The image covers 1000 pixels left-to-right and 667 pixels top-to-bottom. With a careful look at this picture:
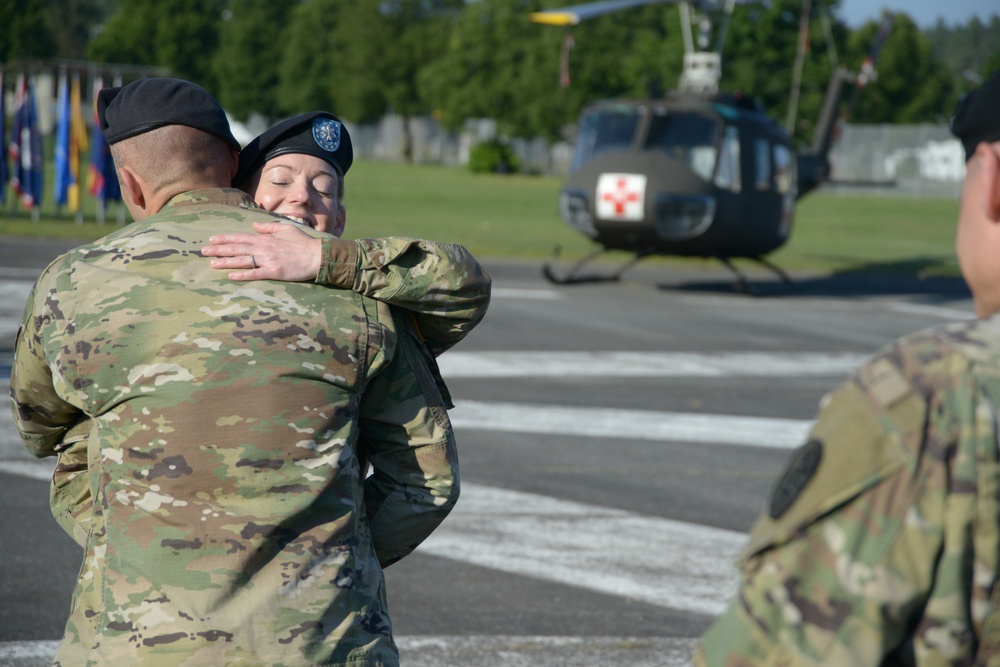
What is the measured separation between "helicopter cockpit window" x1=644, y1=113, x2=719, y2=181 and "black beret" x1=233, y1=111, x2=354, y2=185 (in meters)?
14.2

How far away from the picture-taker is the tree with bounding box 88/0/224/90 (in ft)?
310

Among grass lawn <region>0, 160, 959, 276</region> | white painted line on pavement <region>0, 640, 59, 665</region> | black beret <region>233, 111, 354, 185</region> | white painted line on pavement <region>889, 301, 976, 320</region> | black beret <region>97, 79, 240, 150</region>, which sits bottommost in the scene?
grass lawn <region>0, 160, 959, 276</region>

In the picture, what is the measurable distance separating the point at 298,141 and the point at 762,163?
50.1 feet

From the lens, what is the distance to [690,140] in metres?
16.6

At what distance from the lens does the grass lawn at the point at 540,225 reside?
22953mm

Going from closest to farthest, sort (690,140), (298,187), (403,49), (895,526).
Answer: (895,526), (298,187), (690,140), (403,49)

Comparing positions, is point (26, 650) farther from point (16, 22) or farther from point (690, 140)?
point (16, 22)

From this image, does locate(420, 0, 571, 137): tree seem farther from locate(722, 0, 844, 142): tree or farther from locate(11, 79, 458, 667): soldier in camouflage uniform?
locate(11, 79, 458, 667): soldier in camouflage uniform

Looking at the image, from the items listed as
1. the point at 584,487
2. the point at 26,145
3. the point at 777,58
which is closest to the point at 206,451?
the point at 584,487

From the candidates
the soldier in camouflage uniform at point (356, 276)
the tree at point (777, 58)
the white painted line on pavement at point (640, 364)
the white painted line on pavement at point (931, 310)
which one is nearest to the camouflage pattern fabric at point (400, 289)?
the soldier in camouflage uniform at point (356, 276)

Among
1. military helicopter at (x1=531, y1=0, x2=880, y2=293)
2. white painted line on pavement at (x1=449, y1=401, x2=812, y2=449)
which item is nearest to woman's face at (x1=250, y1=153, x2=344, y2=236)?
white painted line on pavement at (x1=449, y1=401, x2=812, y2=449)

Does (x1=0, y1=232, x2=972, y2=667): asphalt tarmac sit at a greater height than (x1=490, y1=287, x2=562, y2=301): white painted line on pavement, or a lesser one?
greater

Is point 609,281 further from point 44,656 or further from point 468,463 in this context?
point 44,656

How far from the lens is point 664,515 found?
20.2 ft
